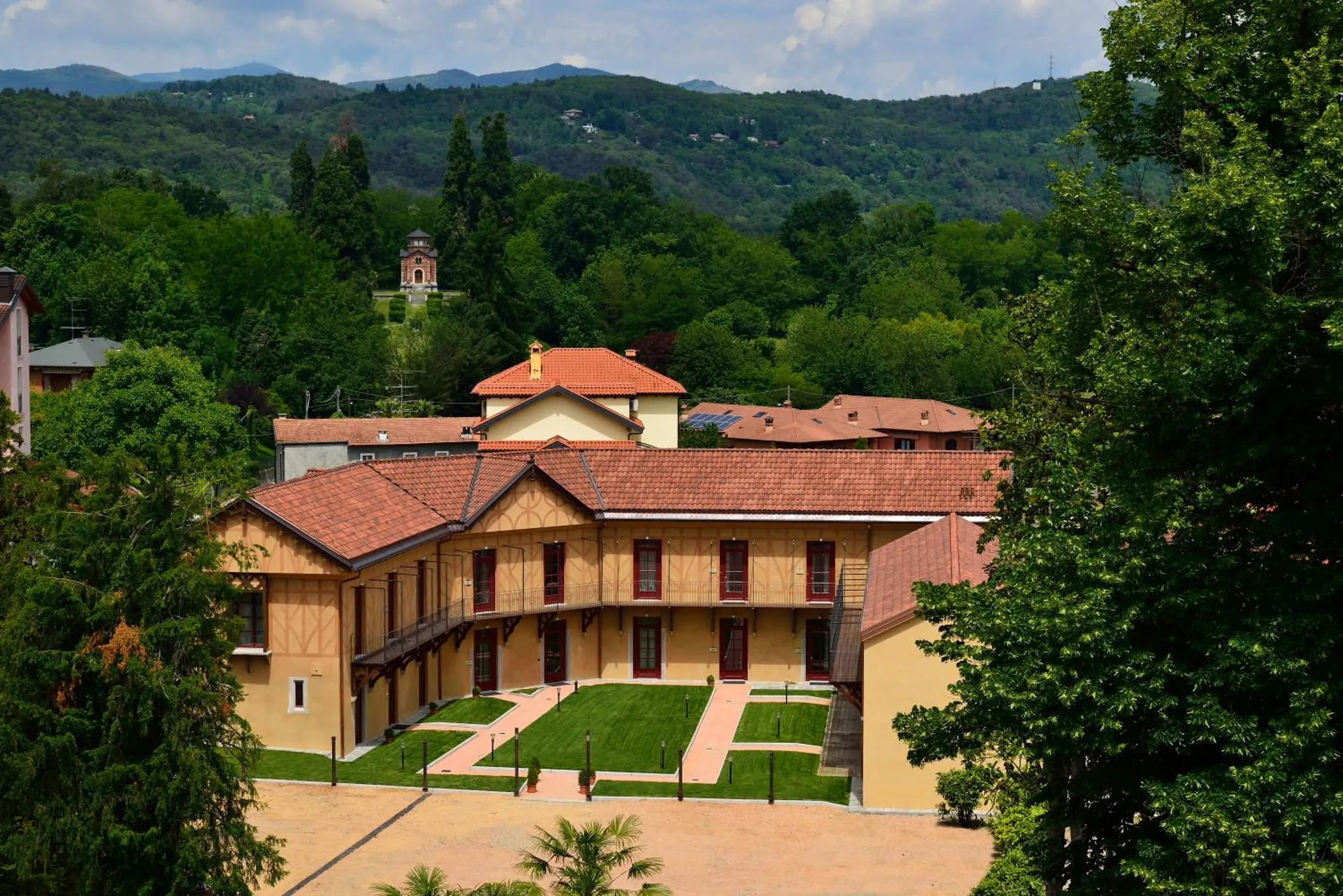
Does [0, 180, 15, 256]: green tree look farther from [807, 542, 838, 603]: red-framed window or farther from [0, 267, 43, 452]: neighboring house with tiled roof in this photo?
[807, 542, 838, 603]: red-framed window

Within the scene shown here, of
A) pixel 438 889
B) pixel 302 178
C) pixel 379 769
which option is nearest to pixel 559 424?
pixel 379 769

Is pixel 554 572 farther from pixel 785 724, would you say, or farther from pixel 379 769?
pixel 379 769

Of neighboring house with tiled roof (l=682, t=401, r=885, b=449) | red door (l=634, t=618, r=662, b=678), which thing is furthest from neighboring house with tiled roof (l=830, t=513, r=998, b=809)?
neighboring house with tiled roof (l=682, t=401, r=885, b=449)

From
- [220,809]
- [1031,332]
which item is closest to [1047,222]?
[1031,332]

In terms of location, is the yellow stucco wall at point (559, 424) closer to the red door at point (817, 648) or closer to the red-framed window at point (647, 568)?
the red-framed window at point (647, 568)

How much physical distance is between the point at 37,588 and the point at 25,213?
106 meters

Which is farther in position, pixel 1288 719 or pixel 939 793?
pixel 939 793

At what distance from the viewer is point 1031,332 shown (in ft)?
110

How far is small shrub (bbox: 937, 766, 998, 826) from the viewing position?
31.2 meters

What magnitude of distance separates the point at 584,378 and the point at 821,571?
24.8 metres

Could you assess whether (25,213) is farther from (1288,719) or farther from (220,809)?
(1288,719)

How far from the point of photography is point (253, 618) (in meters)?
40.4

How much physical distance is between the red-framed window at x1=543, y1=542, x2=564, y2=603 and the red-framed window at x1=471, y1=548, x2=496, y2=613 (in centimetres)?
185

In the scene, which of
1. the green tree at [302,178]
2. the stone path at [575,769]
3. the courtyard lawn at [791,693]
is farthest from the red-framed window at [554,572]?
the green tree at [302,178]
